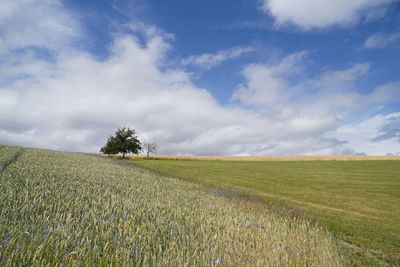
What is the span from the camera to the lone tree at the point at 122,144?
95.1 metres

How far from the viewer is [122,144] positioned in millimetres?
95188

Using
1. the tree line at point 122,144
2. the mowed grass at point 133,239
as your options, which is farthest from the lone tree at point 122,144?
the mowed grass at point 133,239

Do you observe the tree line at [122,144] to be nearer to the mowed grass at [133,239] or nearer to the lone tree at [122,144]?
the lone tree at [122,144]

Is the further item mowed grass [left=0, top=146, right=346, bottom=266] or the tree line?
the tree line

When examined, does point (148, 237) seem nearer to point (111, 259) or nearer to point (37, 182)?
point (111, 259)

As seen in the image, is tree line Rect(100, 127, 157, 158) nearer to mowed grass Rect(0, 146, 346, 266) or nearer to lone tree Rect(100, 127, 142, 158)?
lone tree Rect(100, 127, 142, 158)

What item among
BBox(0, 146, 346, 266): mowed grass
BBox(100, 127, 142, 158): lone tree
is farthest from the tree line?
BBox(0, 146, 346, 266): mowed grass

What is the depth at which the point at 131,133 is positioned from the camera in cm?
9988

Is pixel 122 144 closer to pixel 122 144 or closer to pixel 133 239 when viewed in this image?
pixel 122 144

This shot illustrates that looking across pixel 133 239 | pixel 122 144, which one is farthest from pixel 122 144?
pixel 133 239

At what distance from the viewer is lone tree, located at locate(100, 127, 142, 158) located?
95062 mm

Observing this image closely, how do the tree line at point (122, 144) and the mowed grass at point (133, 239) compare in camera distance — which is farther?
the tree line at point (122, 144)

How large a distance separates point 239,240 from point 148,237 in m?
2.50

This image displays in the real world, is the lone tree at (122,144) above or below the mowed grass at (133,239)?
above
